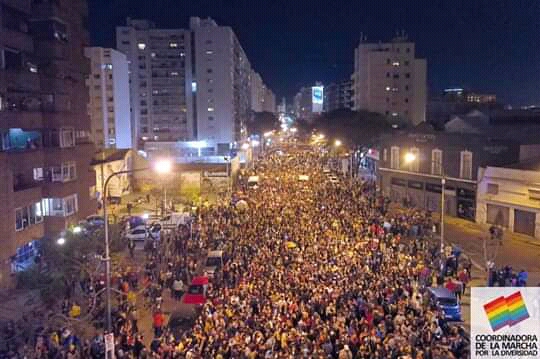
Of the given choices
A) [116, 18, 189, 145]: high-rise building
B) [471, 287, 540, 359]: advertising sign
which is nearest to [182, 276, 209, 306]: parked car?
[471, 287, 540, 359]: advertising sign

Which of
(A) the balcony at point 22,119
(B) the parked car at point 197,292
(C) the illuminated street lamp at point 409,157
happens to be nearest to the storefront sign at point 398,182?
(C) the illuminated street lamp at point 409,157

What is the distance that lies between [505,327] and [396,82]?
94572mm

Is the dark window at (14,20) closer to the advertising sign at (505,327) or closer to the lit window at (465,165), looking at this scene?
the advertising sign at (505,327)

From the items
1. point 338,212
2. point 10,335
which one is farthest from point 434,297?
point 338,212

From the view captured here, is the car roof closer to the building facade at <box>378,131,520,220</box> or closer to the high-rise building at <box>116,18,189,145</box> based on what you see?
the building facade at <box>378,131,520,220</box>

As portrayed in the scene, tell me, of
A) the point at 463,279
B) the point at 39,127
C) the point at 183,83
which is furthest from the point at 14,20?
the point at 183,83

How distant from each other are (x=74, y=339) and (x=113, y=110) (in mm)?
69985

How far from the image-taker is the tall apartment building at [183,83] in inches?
3836

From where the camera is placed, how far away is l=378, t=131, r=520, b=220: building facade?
39719mm

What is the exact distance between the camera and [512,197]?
36219 mm

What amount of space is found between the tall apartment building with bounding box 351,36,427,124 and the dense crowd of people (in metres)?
70.4

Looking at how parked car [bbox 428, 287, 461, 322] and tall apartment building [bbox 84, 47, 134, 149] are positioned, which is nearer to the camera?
parked car [bbox 428, 287, 461, 322]

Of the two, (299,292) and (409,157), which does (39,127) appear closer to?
(299,292)

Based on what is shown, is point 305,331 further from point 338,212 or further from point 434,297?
point 338,212
